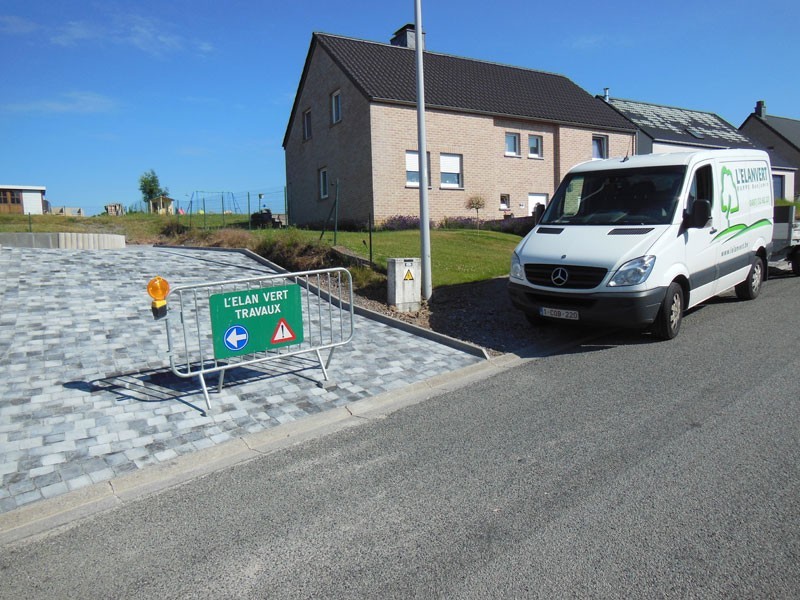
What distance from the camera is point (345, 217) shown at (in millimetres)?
23688

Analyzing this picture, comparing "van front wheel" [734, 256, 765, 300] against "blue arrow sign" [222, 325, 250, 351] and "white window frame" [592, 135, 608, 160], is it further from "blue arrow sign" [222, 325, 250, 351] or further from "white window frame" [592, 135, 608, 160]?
"white window frame" [592, 135, 608, 160]

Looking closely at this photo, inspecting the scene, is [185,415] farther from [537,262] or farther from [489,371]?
[537,262]

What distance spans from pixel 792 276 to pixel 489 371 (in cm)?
1077

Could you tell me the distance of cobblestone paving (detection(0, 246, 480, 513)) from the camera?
4578mm

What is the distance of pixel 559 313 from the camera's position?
7.71 metres

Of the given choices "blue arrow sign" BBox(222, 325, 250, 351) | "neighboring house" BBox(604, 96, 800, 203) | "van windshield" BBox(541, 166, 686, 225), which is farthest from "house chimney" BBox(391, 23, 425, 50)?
"blue arrow sign" BBox(222, 325, 250, 351)

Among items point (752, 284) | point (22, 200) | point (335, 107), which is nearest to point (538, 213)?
point (752, 284)

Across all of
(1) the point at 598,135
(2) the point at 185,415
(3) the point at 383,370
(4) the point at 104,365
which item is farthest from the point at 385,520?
(1) the point at 598,135

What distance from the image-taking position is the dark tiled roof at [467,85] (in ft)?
75.6

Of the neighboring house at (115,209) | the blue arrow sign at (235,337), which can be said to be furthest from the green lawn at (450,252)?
the neighboring house at (115,209)

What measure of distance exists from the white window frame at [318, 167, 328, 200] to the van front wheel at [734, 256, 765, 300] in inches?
717

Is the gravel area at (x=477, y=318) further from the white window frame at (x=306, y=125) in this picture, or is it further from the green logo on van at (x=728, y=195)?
the white window frame at (x=306, y=125)

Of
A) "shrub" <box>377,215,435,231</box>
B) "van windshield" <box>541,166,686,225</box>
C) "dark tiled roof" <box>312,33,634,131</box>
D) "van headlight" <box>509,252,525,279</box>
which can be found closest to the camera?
"van windshield" <box>541,166,686,225</box>

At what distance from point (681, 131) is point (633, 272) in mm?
32682
